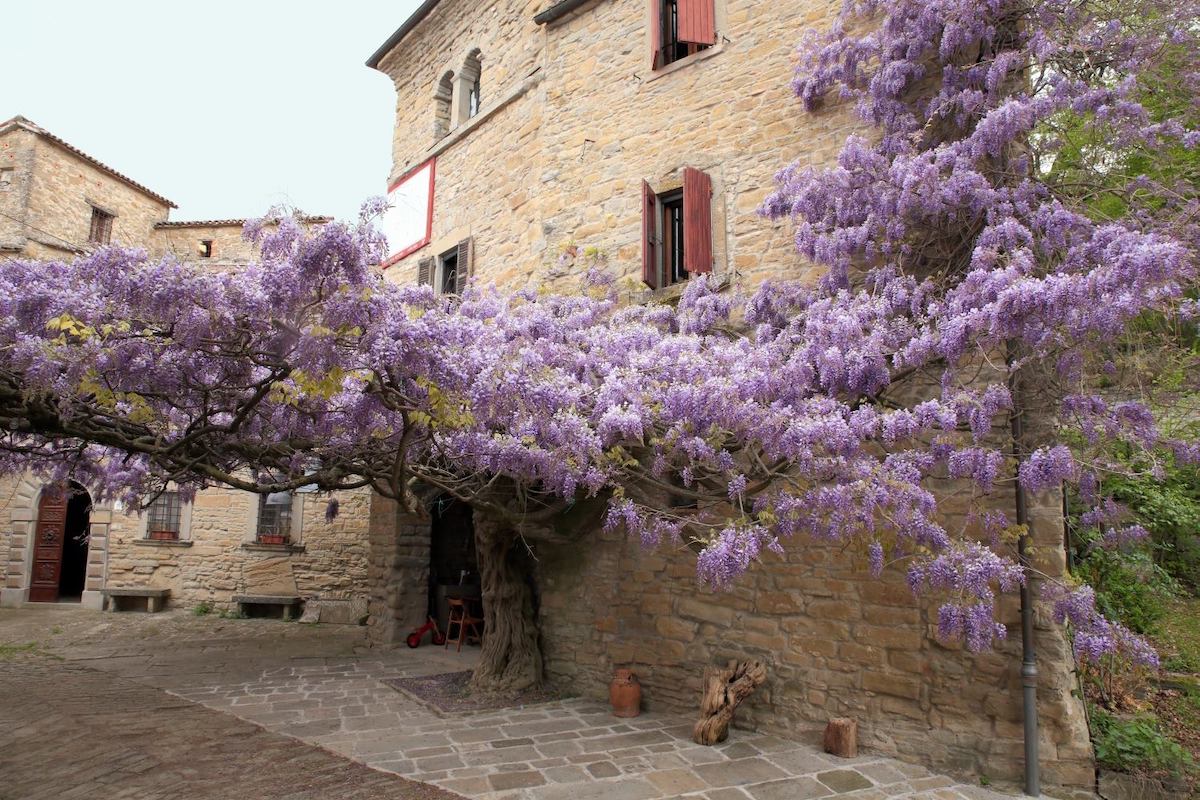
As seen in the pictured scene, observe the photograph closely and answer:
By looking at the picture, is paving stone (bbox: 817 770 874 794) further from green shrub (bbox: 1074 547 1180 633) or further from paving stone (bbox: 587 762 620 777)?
green shrub (bbox: 1074 547 1180 633)

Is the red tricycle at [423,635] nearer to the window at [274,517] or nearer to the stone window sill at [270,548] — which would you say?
the stone window sill at [270,548]

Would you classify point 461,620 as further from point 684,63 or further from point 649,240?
point 684,63

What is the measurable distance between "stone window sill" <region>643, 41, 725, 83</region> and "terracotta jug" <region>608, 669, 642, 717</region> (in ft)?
19.3

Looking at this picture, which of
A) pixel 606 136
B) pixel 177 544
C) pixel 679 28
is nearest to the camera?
pixel 679 28

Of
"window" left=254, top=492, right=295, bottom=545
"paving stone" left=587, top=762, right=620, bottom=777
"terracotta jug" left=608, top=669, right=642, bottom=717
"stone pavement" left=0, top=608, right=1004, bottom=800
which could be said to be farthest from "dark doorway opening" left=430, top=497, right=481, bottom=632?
"paving stone" left=587, top=762, right=620, bottom=777

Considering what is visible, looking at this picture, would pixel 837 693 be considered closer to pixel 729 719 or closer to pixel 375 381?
pixel 729 719

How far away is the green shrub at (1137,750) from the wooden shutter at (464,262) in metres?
7.75

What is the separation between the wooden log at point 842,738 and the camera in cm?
490

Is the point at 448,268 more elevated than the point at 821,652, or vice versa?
the point at 448,268

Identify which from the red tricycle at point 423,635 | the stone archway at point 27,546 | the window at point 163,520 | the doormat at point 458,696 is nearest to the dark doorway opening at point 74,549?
the stone archway at point 27,546

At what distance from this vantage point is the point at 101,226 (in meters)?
16.7

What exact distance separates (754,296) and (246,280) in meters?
3.88

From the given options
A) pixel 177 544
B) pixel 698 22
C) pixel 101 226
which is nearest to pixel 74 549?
pixel 177 544

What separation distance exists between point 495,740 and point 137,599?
33.8ft
